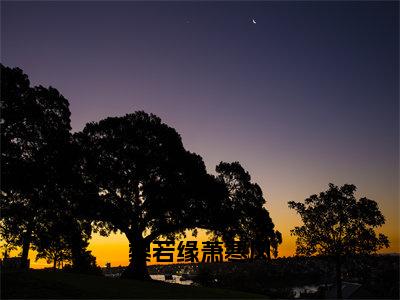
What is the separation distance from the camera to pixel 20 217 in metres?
31.2

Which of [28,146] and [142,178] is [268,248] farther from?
[28,146]

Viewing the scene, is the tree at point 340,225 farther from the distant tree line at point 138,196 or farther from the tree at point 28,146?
the tree at point 28,146

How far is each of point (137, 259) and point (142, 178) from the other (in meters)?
8.75

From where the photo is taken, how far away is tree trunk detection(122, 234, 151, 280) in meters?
42.5

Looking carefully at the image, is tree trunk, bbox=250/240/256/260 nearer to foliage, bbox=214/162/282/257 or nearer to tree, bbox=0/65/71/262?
foliage, bbox=214/162/282/257

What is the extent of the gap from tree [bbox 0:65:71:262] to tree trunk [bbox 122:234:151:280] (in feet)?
39.7

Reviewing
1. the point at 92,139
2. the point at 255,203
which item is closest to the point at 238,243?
the point at 255,203

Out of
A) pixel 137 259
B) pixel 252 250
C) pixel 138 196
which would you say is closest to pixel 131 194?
pixel 138 196

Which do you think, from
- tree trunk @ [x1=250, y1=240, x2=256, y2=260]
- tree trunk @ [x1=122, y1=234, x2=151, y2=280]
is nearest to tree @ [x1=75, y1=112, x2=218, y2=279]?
tree trunk @ [x1=122, y1=234, x2=151, y2=280]

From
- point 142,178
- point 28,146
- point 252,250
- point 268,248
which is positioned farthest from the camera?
point 268,248

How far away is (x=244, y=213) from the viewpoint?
146 ft

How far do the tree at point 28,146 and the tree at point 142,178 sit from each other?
26.0 feet

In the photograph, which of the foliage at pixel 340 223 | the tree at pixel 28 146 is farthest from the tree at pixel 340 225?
the tree at pixel 28 146

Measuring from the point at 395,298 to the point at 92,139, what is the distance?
2688 inches
